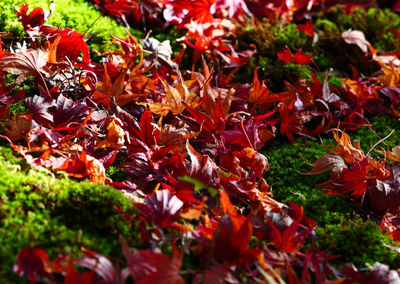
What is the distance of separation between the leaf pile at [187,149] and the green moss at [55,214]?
0.04 metres

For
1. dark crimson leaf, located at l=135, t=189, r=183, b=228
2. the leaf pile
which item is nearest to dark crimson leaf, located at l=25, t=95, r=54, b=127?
the leaf pile

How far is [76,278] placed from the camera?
24.2 inches

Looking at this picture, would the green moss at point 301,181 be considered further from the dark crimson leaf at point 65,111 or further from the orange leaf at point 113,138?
the dark crimson leaf at point 65,111

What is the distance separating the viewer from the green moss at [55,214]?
0.70 m

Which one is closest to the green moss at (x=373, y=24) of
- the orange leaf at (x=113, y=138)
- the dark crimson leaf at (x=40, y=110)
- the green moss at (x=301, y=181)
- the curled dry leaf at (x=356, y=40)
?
the curled dry leaf at (x=356, y=40)

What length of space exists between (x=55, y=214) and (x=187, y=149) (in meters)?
0.34

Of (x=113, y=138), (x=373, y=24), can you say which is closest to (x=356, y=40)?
(x=373, y=24)

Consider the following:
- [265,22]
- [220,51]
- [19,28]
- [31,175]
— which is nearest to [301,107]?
[220,51]

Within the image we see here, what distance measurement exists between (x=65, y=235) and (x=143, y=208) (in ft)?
0.55

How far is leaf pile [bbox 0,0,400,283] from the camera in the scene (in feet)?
2.30

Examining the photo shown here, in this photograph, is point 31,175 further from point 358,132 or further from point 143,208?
point 358,132

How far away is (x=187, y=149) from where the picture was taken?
928 mm

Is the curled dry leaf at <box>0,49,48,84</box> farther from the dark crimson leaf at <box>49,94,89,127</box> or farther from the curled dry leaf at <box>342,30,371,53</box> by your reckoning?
the curled dry leaf at <box>342,30,371,53</box>

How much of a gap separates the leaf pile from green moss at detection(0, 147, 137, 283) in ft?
0.14
